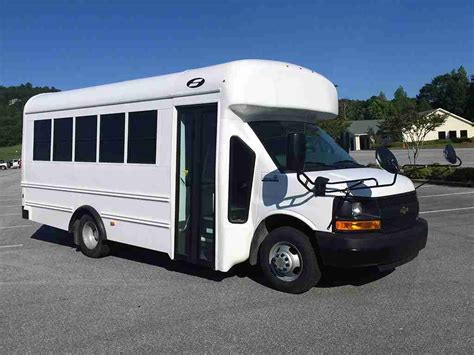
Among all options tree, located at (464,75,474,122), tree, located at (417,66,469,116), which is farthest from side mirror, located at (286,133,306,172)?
tree, located at (417,66,469,116)

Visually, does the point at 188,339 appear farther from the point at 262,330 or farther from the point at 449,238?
the point at 449,238

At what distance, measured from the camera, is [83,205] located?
7.98 meters

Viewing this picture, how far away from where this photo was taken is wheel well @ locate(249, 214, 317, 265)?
5.66m

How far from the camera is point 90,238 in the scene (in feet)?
26.4

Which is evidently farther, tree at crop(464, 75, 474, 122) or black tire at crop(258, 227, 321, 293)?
tree at crop(464, 75, 474, 122)

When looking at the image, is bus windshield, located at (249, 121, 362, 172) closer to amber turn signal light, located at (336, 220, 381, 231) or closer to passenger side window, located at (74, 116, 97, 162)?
amber turn signal light, located at (336, 220, 381, 231)

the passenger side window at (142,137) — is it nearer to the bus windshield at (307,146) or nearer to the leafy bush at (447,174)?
the bus windshield at (307,146)

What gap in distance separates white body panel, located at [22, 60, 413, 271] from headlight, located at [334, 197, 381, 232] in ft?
0.32

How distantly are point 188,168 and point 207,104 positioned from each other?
2.83 feet

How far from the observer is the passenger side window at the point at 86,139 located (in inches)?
305

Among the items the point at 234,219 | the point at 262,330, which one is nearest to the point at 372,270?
the point at 234,219

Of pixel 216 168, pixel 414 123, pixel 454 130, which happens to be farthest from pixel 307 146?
pixel 454 130

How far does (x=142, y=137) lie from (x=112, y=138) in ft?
2.33

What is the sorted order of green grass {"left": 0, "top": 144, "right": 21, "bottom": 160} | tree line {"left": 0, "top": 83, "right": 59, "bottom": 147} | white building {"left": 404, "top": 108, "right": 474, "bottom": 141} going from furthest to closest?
1. green grass {"left": 0, "top": 144, "right": 21, "bottom": 160}
2. tree line {"left": 0, "top": 83, "right": 59, "bottom": 147}
3. white building {"left": 404, "top": 108, "right": 474, "bottom": 141}
